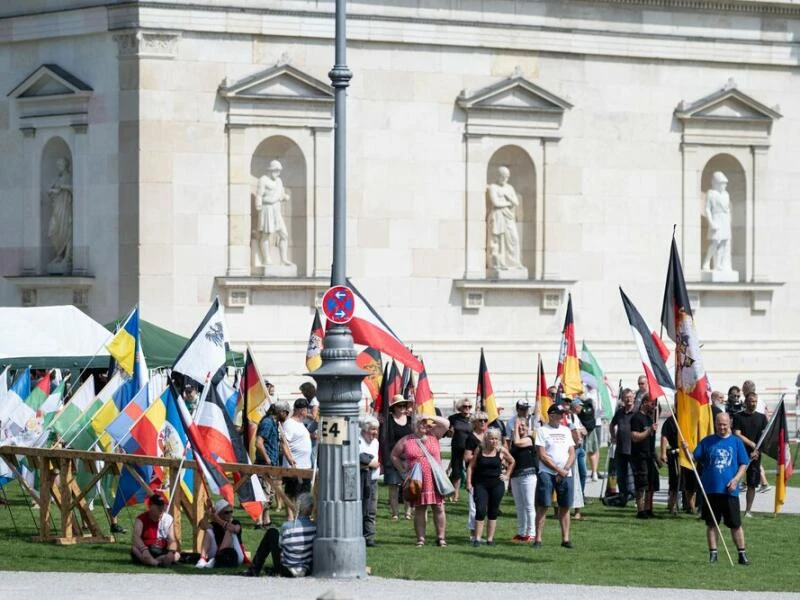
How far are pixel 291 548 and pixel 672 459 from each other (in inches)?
367

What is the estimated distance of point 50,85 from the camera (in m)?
43.8

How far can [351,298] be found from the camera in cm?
2388

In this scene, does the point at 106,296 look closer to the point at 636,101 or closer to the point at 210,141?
the point at 210,141

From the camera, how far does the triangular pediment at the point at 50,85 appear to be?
4316 centimetres

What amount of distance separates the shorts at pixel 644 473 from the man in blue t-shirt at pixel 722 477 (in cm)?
538

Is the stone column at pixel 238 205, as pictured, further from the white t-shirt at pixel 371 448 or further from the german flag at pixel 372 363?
the white t-shirt at pixel 371 448

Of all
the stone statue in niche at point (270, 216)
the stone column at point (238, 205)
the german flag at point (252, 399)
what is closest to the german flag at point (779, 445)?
the german flag at point (252, 399)

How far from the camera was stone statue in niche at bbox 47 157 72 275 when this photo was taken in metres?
43.6

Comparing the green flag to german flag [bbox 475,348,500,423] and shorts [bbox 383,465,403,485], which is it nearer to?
german flag [bbox 475,348,500,423]

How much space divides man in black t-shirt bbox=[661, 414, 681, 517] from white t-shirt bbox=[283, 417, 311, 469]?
500 centimetres

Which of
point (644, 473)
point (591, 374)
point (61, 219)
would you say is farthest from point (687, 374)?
point (61, 219)

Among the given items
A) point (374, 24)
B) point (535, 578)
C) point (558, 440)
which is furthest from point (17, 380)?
point (374, 24)

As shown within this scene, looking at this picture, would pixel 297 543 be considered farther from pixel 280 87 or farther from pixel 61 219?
pixel 61 219

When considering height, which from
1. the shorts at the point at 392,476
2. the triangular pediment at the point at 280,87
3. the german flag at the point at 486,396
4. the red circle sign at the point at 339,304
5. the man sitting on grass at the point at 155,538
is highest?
the triangular pediment at the point at 280,87
